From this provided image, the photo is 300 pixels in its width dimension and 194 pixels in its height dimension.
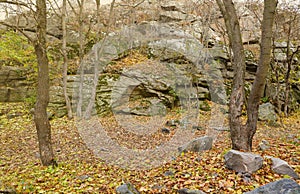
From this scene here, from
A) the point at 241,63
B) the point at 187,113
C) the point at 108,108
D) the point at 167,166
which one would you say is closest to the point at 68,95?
the point at 108,108

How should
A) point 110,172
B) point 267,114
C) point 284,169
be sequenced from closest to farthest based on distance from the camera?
point 284,169, point 110,172, point 267,114

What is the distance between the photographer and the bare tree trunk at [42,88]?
6082 millimetres

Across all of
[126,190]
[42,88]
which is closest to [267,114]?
[126,190]

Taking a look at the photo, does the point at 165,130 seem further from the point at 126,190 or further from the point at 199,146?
the point at 126,190

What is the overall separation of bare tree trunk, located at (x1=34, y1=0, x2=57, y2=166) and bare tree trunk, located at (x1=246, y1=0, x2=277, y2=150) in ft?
18.1

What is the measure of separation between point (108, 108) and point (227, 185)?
10546mm

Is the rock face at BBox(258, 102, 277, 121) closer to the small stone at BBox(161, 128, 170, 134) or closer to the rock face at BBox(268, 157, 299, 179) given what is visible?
the small stone at BBox(161, 128, 170, 134)

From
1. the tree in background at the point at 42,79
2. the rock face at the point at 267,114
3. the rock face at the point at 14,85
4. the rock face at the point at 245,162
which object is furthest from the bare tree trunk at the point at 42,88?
the rock face at the point at 267,114

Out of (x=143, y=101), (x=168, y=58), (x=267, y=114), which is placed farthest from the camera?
(x=168, y=58)

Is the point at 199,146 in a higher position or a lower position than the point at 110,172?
higher

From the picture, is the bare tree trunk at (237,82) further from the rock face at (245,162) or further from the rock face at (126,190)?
the rock face at (126,190)

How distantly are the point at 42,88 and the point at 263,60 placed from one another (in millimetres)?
5833

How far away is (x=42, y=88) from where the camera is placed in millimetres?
6281

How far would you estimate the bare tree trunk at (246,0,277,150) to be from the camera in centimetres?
488
